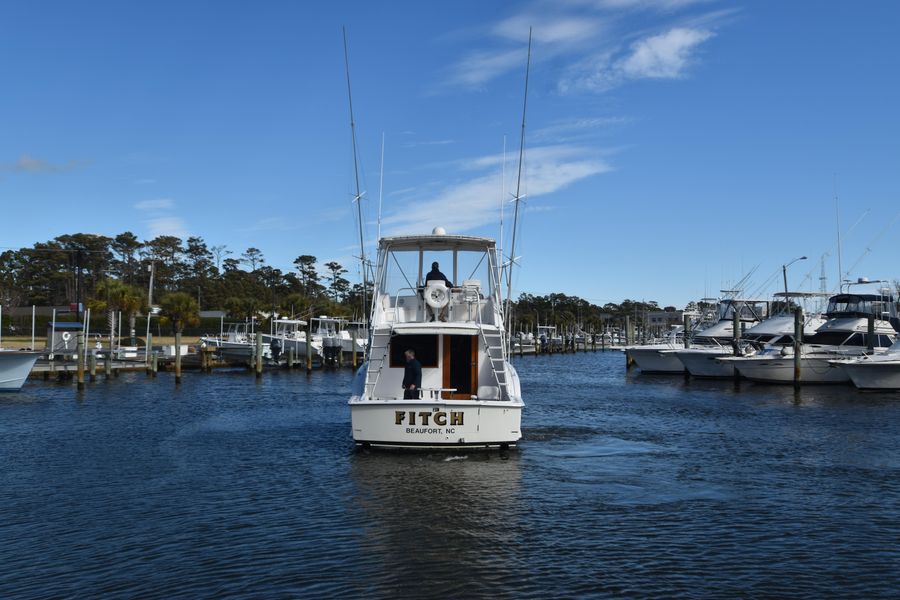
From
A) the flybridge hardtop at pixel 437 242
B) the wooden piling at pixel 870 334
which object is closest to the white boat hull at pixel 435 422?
the flybridge hardtop at pixel 437 242

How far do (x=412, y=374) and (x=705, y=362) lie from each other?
37180mm

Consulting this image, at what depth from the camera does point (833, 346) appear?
46.0 meters

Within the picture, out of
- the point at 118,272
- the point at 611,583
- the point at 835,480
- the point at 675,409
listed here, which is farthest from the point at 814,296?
the point at 118,272

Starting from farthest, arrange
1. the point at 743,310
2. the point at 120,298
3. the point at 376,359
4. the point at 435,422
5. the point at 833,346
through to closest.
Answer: the point at 120,298 < the point at 743,310 < the point at 833,346 < the point at 376,359 < the point at 435,422

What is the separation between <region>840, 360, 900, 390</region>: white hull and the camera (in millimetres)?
37562

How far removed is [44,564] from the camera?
10.8 m

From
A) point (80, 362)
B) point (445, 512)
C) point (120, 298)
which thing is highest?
point (120, 298)

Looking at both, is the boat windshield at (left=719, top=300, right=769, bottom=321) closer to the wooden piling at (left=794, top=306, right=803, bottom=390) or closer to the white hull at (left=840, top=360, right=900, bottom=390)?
the wooden piling at (left=794, top=306, right=803, bottom=390)

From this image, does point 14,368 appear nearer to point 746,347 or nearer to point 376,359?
point 376,359

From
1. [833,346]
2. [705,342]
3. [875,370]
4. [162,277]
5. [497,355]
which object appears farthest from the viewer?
[162,277]

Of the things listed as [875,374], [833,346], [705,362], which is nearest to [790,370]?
[833,346]

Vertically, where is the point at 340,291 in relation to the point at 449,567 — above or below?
above

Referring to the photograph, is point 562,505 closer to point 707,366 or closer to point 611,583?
point 611,583

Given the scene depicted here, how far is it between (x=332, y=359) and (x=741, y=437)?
43.7 meters
